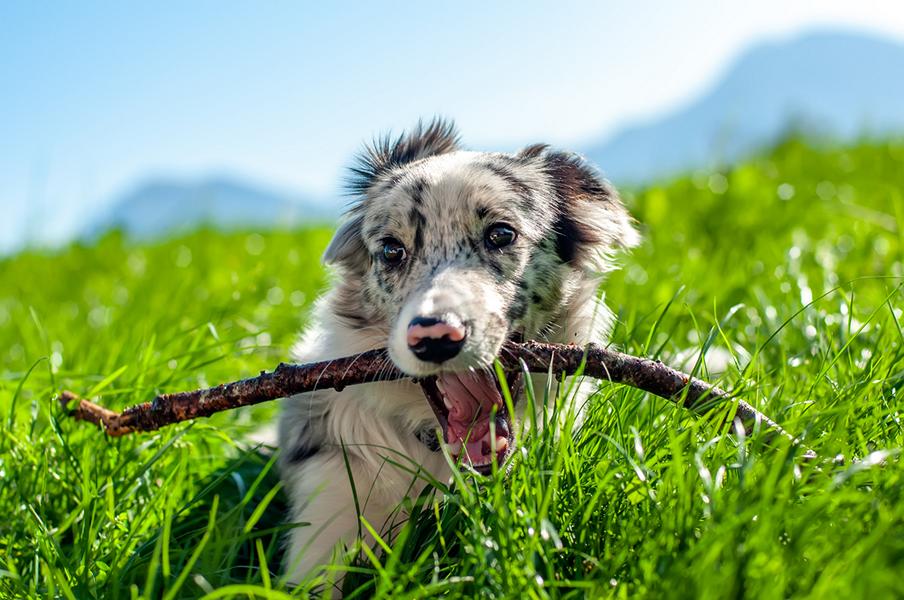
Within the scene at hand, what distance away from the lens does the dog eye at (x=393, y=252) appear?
2824mm

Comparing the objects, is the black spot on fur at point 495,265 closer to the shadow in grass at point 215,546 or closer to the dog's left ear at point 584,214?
the dog's left ear at point 584,214

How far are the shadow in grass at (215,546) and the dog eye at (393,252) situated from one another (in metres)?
0.77

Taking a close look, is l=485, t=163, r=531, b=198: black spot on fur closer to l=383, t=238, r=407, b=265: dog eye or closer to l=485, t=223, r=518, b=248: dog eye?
l=485, t=223, r=518, b=248: dog eye

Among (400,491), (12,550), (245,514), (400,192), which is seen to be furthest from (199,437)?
(400,192)

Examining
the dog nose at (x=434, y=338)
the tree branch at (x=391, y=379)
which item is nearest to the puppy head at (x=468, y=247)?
the dog nose at (x=434, y=338)

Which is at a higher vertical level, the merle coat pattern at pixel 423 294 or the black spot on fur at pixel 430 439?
the merle coat pattern at pixel 423 294

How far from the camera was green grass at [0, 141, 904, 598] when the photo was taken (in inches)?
71.9

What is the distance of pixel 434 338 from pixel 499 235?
2.08 ft

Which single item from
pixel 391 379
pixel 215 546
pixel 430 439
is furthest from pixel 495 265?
pixel 215 546

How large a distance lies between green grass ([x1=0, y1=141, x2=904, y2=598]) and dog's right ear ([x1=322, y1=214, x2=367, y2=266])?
1.91ft

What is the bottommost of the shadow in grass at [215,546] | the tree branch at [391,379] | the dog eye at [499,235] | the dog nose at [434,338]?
the shadow in grass at [215,546]

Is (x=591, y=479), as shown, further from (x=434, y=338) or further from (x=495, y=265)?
(x=495, y=265)

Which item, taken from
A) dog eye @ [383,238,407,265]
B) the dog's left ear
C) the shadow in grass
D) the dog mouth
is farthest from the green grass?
dog eye @ [383,238,407,265]

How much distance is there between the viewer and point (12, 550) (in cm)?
272
